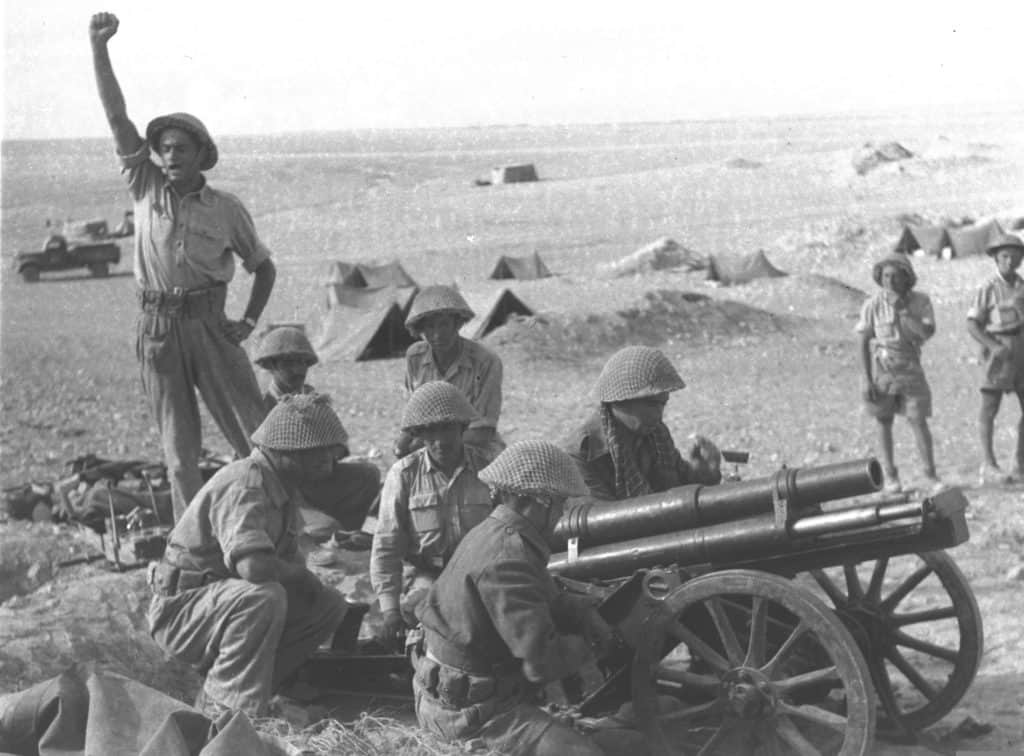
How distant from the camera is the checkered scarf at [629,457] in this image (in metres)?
7.37

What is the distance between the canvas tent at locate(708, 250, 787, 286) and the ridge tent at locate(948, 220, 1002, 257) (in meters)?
2.94

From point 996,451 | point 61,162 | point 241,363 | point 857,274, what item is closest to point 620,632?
point 241,363

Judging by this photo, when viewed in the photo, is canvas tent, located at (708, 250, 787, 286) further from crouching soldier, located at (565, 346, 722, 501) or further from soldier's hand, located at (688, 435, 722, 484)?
crouching soldier, located at (565, 346, 722, 501)

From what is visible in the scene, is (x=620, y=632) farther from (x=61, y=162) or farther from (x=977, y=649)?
(x=61, y=162)

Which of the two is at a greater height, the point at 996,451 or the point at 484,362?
the point at 484,362

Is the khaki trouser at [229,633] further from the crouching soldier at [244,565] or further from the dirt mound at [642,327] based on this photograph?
the dirt mound at [642,327]

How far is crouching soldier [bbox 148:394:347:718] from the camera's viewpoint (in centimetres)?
660

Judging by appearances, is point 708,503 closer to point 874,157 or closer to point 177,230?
point 177,230

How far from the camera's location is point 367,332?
18531 mm

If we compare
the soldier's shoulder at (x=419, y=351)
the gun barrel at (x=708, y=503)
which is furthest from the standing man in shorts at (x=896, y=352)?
the gun barrel at (x=708, y=503)

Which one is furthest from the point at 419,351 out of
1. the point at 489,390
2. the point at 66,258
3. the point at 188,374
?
the point at 66,258

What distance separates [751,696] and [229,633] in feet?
6.71

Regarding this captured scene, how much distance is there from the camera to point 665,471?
7.47m

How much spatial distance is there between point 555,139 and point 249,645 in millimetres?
84506
